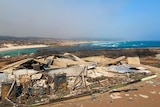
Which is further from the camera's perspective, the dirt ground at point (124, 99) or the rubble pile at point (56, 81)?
the rubble pile at point (56, 81)

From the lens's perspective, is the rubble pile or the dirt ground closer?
the dirt ground

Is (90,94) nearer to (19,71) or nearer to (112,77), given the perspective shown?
(112,77)

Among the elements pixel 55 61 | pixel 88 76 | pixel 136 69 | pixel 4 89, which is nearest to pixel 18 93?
pixel 4 89

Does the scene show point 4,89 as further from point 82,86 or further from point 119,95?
point 119,95

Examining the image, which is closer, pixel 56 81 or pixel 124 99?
pixel 124 99

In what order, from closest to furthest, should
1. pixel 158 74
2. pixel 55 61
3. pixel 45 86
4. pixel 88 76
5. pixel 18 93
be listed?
pixel 18 93 → pixel 45 86 → pixel 88 76 → pixel 158 74 → pixel 55 61

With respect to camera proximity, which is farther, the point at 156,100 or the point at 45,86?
the point at 45,86

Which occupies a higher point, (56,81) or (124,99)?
(56,81)

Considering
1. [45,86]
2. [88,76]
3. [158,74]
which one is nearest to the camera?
[45,86]
